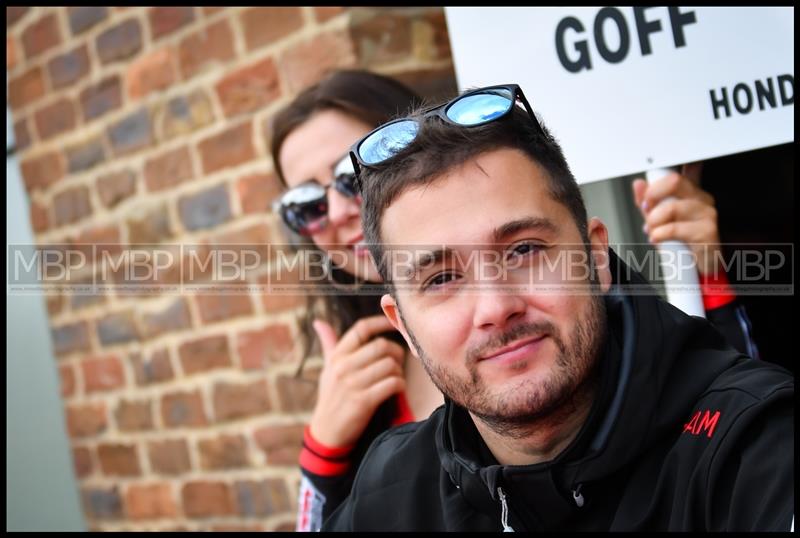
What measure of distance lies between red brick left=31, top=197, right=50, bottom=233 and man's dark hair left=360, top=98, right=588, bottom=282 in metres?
1.94

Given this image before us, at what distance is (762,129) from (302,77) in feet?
3.66

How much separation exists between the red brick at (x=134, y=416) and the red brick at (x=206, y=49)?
0.91 meters

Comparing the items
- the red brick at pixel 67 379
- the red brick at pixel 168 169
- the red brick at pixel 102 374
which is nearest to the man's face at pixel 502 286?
the red brick at pixel 168 169

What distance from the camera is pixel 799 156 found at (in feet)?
4.15

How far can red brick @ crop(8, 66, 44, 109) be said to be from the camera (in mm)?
2631

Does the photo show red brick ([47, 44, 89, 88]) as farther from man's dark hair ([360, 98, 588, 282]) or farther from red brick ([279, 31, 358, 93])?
man's dark hair ([360, 98, 588, 282])

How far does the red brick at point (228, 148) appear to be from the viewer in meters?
2.13

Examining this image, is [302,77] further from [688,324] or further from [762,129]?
[688,324]

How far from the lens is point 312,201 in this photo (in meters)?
1.61

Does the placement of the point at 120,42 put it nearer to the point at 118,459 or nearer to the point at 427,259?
the point at 118,459

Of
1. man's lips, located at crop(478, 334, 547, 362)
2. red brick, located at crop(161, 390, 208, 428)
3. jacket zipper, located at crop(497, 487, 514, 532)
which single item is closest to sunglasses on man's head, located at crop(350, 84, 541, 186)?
man's lips, located at crop(478, 334, 547, 362)

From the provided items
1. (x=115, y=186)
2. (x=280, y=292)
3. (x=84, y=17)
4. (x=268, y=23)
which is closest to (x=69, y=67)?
(x=84, y=17)

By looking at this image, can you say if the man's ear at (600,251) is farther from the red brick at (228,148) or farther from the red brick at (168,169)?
the red brick at (168,169)

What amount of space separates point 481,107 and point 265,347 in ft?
4.52
